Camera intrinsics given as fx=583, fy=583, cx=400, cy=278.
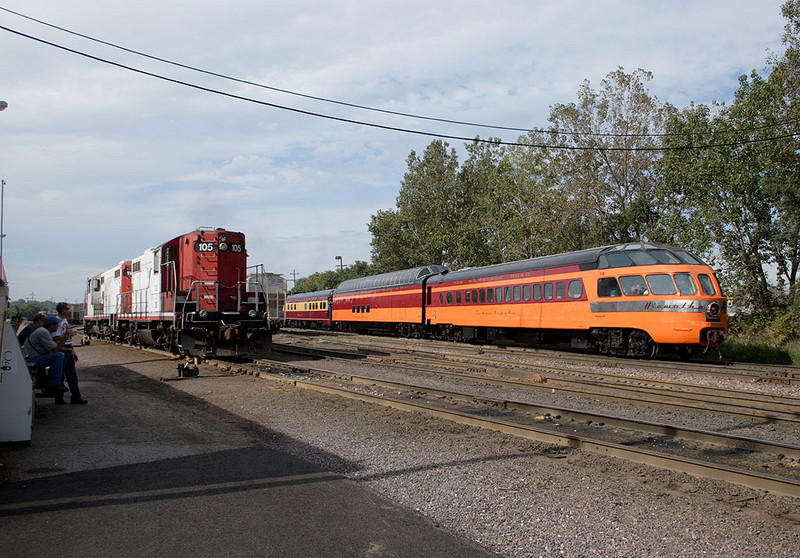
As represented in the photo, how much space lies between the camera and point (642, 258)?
15.8 metres

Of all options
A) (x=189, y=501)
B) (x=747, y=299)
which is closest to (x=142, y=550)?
(x=189, y=501)

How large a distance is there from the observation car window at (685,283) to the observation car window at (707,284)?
0.22 m

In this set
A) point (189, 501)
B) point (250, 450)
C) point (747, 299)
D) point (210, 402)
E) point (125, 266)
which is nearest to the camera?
point (189, 501)

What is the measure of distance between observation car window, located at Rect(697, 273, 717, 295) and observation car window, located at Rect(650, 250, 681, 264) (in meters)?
0.71

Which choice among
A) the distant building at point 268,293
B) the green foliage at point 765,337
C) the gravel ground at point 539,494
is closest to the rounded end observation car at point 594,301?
the green foliage at point 765,337

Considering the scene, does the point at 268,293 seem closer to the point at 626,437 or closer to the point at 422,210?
the point at 626,437

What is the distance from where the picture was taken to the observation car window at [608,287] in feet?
53.0

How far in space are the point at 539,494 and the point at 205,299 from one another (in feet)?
42.2

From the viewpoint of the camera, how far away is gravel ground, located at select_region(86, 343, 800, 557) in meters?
4.23

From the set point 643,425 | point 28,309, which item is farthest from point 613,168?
point 28,309

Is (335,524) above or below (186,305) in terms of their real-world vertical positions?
below

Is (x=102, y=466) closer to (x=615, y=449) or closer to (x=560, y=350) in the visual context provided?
(x=615, y=449)

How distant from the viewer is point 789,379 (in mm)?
12320

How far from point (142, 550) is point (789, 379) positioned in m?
13.0
